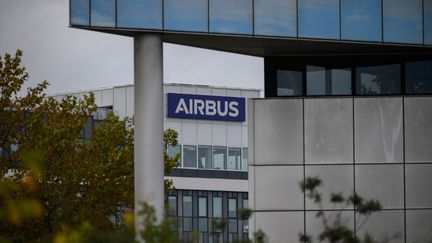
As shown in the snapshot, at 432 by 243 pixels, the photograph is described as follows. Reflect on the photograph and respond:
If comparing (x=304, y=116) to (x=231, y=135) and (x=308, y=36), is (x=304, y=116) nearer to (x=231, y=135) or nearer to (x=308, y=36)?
(x=308, y=36)

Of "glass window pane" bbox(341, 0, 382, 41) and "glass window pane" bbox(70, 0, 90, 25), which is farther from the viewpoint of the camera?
"glass window pane" bbox(341, 0, 382, 41)

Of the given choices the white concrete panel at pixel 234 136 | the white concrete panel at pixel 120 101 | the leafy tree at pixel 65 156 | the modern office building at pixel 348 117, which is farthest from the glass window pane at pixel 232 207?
the modern office building at pixel 348 117

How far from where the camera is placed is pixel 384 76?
3566 cm

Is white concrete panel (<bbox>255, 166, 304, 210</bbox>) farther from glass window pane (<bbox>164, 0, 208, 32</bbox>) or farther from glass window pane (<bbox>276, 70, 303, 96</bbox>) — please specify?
glass window pane (<bbox>164, 0, 208, 32</bbox>)

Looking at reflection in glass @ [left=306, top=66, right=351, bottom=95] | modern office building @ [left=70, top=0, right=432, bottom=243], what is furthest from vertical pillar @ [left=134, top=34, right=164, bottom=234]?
reflection in glass @ [left=306, top=66, right=351, bottom=95]

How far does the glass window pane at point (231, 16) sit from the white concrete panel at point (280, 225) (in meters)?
5.34

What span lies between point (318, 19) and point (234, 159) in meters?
77.6

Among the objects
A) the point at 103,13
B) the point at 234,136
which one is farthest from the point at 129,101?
the point at 103,13

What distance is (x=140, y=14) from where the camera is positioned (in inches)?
1293

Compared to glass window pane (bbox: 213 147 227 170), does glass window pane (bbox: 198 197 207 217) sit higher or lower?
lower

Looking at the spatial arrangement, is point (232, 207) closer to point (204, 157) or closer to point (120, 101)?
point (204, 157)

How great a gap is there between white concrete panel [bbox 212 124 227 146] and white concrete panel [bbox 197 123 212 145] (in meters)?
0.45

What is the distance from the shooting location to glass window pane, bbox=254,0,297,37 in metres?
33.7

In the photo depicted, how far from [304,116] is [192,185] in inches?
2901
